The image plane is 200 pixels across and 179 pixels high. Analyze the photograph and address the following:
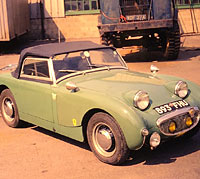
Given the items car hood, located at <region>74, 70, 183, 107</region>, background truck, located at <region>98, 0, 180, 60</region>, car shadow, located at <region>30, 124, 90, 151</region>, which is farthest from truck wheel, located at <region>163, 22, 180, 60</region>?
car shadow, located at <region>30, 124, 90, 151</region>

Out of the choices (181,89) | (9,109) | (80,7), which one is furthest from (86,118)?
(80,7)

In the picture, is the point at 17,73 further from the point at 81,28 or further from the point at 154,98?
the point at 81,28

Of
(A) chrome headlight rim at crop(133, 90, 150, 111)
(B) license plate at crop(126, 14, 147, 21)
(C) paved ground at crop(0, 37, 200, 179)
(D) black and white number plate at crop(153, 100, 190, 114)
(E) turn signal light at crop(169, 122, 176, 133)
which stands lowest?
(C) paved ground at crop(0, 37, 200, 179)

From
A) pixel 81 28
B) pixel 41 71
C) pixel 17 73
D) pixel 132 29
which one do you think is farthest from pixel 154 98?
pixel 81 28

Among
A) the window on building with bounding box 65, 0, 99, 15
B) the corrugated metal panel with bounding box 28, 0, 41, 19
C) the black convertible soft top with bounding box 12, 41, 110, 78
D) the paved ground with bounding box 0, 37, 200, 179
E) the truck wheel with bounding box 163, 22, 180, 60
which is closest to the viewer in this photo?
the paved ground with bounding box 0, 37, 200, 179

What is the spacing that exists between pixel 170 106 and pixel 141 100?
405 mm

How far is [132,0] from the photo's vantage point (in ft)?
46.4

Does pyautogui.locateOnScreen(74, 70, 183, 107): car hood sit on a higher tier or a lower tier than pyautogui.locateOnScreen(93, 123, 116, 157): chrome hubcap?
higher

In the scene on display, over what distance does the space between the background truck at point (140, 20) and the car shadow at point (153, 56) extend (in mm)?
546

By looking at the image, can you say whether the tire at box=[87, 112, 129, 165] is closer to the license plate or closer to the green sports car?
the green sports car

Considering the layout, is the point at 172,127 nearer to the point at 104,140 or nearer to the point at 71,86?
the point at 104,140

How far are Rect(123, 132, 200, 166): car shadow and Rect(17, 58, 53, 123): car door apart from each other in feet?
4.46

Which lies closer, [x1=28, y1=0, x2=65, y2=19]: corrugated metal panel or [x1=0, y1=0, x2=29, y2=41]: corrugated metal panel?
[x1=0, y1=0, x2=29, y2=41]: corrugated metal panel

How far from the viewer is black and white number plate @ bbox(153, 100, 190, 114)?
453cm
